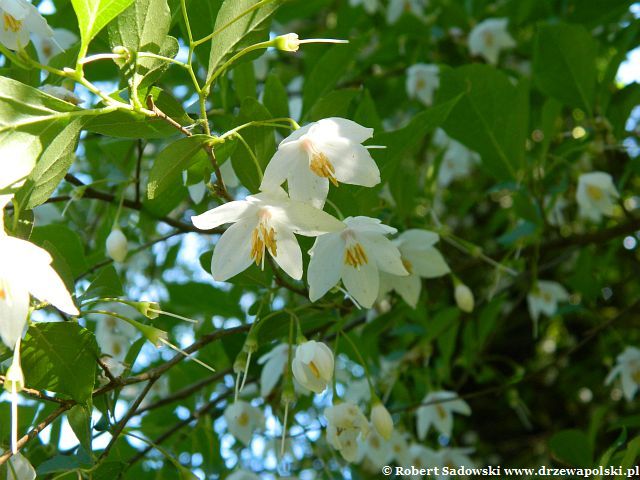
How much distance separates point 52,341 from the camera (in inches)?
47.9

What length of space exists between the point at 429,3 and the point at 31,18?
219 cm

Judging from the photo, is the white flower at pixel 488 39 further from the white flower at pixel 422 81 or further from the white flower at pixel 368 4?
the white flower at pixel 368 4

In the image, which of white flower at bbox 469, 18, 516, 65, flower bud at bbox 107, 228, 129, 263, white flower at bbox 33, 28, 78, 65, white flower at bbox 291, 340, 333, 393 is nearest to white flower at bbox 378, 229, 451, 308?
white flower at bbox 291, 340, 333, 393

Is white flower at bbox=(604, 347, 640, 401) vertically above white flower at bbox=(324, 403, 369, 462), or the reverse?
white flower at bbox=(324, 403, 369, 462)

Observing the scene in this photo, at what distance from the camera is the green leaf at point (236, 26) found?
122 cm

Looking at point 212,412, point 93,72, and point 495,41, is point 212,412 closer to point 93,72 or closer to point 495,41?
point 93,72

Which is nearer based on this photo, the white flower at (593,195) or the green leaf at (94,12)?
the green leaf at (94,12)

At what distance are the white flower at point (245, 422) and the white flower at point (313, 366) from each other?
27.1 inches

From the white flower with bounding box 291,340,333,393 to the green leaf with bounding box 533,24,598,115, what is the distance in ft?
4.17

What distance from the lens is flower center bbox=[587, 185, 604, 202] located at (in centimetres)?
225

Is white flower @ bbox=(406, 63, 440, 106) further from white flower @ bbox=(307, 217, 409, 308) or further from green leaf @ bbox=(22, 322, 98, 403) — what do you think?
green leaf @ bbox=(22, 322, 98, 403)

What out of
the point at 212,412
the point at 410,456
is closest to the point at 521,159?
the point at 410,456

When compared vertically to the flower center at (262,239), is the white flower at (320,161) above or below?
above

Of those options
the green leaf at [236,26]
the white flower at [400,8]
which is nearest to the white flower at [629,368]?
the white flower at [400,8]
